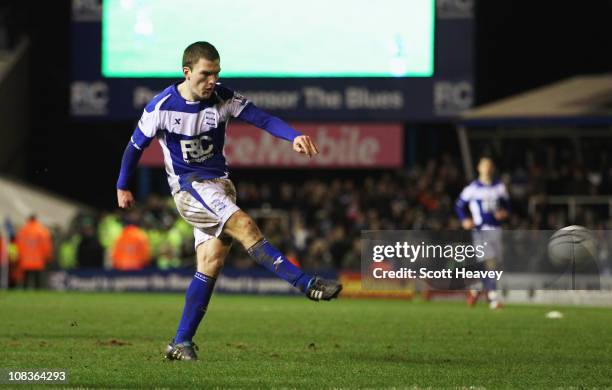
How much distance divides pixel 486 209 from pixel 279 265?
1072 centimetres

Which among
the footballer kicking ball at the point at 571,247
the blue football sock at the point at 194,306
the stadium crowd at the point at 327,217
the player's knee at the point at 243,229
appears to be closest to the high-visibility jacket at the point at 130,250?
the stadium crowd at the point at 327,217

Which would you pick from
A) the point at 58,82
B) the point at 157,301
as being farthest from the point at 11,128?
the point at 157,301

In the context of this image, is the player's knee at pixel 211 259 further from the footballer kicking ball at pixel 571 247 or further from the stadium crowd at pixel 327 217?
the stadium crowd at pixel 327 217

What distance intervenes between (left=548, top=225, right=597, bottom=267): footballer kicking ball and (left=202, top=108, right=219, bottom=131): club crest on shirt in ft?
30.5

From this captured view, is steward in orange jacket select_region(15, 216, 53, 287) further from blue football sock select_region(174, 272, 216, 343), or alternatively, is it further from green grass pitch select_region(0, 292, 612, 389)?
blue football sock select_region(174, 272, 216, 343)

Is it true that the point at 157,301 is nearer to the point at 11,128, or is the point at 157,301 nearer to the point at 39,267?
the point at 39,267

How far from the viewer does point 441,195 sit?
27203mm

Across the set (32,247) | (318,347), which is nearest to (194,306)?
(318,347)

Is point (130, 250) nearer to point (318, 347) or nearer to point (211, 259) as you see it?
point (318, 347)

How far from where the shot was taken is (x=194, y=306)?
9.68 meters

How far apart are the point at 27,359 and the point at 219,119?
2.22 m

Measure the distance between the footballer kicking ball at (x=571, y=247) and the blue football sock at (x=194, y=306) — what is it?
9.07 meters

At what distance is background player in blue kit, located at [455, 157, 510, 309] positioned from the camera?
757 inches

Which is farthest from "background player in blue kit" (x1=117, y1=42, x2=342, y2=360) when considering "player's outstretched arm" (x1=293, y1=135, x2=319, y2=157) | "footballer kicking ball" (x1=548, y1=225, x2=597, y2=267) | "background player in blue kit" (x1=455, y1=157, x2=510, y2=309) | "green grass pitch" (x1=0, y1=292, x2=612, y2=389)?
"background player in blue kit" (x1=455, y1=157, x2=510, y2=309)
